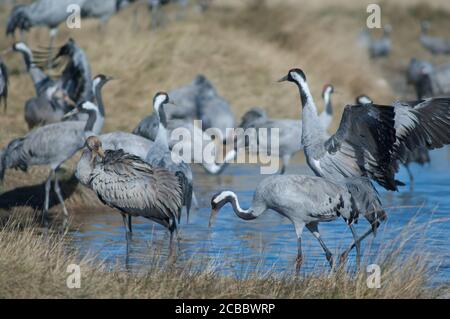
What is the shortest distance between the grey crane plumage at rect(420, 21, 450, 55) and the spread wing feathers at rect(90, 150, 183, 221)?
1645 centimetres

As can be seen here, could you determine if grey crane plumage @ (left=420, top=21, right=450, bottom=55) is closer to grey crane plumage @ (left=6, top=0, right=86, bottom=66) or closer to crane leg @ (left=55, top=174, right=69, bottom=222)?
grey crane plumage @ (left=6, top=0, right=86, bottom=66)

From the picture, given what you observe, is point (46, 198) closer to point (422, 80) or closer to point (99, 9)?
point (99, 9)

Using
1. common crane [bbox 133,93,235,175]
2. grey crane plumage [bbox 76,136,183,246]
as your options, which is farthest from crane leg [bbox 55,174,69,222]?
grey crane plumage [bbox 76,136,183,246]

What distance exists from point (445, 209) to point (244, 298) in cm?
529

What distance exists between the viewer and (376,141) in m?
8.04

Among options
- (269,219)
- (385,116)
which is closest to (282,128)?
(269,219)

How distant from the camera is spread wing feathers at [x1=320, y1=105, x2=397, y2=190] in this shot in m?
7.73

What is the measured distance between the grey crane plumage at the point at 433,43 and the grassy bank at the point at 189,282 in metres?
17.5

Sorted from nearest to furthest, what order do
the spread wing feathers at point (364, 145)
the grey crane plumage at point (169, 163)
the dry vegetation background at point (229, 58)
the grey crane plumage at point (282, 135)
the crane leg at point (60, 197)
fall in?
the spread wing feathers at point (364, 145), the grey crane plumage at point (169, 163), the crane leg at point (60, 197), the grey crane plumage at point (282, 135), the dry vegetation background at point (229, 58)

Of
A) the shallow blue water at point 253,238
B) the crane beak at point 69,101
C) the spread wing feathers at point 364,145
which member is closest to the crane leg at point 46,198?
the shallow blue water at point 253,238

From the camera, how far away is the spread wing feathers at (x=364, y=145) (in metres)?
7.73

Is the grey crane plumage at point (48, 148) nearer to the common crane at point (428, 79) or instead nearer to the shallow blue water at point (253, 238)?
the shallow blue water at point (253, 238)

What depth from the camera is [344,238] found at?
9.23m
